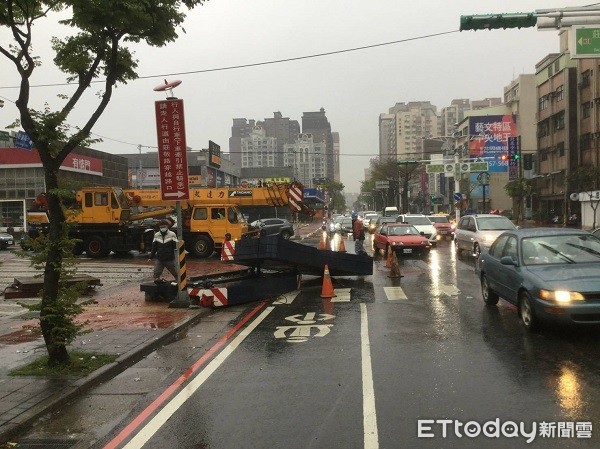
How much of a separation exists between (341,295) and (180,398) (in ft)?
25.7

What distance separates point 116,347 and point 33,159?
4244 centimetres

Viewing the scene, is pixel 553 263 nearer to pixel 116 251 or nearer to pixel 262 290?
pixel 262 290

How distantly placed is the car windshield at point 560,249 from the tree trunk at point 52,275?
7201 millimetres

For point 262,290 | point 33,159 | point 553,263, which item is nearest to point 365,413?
point 553,263

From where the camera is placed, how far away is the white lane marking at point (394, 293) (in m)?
13.4

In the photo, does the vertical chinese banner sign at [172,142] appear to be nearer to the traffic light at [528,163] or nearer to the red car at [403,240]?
the red car at [403,240]

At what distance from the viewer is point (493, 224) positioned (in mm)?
22797

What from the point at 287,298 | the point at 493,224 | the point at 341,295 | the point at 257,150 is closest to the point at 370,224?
the point at 493,224

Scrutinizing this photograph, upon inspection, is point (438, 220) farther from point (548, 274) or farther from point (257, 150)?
point (257, 150)

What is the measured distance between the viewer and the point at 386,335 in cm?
932

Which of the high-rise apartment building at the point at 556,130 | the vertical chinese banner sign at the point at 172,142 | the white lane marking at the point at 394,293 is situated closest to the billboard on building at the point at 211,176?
the high-rise apartment building at the point at 556,130

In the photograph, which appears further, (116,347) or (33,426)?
(116,347)

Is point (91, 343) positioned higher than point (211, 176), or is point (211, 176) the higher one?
point (211, 176)

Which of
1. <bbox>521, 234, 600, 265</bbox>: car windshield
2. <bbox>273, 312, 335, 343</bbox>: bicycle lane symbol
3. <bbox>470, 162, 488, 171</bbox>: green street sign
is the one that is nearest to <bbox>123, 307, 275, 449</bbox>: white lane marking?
<bbox>273, 312, 335, 343</bbox>: bicycle lane symbol
